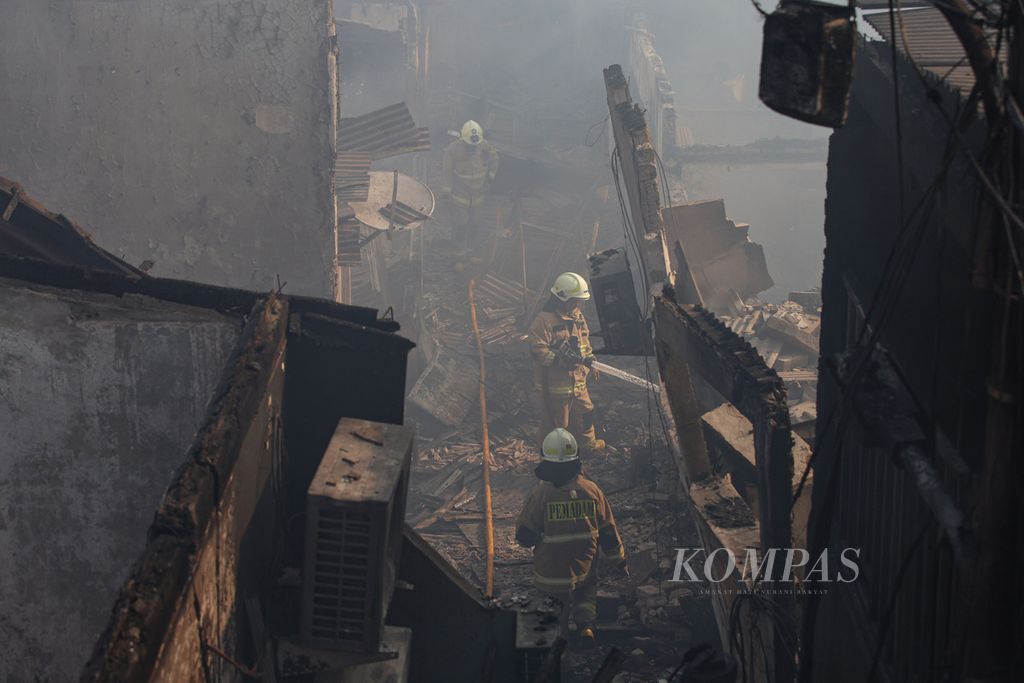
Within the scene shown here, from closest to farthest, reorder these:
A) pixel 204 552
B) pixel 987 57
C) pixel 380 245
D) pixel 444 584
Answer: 1. pixel 987 57
2. pixel 204 552
3. pixel 444 584
4. pixel 380 245

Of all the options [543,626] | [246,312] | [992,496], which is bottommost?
[543,626]

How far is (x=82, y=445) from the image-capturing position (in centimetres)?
513

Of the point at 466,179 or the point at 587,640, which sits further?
the point at 466,179

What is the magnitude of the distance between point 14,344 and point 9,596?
1317 mm

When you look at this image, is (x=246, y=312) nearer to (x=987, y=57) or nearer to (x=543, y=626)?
(x=543, y=626)

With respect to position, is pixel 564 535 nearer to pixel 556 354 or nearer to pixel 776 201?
pixel 556 354

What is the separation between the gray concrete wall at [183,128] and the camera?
396 inches

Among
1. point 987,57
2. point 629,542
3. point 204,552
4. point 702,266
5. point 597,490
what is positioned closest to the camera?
point 987,57

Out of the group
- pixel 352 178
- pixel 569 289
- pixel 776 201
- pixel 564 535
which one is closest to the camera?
pixel 564 535

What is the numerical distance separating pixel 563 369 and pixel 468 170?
8483 mm

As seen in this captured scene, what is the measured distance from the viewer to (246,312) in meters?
5.16

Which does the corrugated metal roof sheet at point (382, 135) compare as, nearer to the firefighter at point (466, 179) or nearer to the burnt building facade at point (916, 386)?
the firefighter at point (466, 179)

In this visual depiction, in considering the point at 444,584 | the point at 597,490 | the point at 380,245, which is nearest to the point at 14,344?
the point at 444,584

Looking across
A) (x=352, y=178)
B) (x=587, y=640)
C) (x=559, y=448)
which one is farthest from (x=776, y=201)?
(x=587, y=640)
